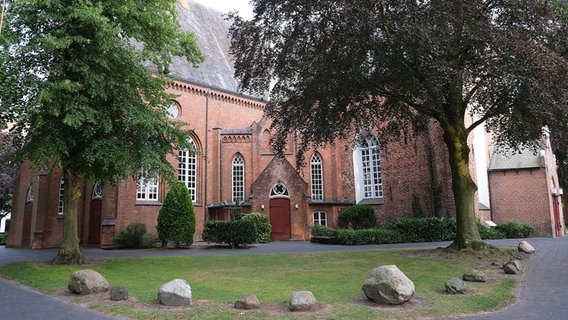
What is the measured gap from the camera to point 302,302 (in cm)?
679

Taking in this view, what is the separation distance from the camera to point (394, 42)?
11219 millimetres

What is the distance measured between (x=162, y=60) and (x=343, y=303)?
11947 millimetres

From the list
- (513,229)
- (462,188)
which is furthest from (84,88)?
(513,229)

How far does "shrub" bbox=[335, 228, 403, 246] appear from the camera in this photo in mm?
21891

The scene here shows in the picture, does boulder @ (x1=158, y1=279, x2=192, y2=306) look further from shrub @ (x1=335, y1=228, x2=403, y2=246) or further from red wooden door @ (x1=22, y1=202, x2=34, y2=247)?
red wooden door @ (x1=22, y1=202, x2=34, y2=247)

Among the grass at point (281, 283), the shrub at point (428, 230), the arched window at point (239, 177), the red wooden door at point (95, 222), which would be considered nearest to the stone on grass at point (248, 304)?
the grass at point (281, 283)

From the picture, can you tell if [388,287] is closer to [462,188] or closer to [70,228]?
[462,188]

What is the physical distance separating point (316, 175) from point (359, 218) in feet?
A: 19.5

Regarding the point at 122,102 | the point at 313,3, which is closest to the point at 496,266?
the point at 313,3

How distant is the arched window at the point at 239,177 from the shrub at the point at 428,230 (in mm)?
12041

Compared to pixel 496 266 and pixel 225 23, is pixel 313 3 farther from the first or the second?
pixel 225 23

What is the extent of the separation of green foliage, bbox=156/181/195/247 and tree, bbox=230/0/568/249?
8.45 m

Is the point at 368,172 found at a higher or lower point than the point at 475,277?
higher

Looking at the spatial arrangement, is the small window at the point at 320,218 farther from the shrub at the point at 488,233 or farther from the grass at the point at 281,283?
the grass at the point at 281,283
